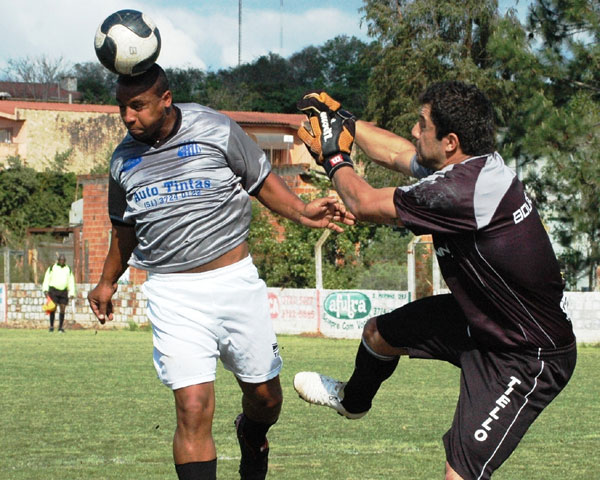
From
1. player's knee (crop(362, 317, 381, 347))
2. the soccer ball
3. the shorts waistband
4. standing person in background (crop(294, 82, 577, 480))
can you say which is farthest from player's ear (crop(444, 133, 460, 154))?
the soccer ball

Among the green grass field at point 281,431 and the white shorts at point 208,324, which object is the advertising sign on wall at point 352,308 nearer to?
the green grass field at point 281,431

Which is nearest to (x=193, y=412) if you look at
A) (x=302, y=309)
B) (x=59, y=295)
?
(x=302, y=309)

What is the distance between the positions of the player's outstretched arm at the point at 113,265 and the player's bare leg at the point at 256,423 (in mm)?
1005

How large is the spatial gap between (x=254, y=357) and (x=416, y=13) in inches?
1301

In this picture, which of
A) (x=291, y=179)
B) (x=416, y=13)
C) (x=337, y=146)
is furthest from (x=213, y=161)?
(x=416, y=13)

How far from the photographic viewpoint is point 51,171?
2098 inches

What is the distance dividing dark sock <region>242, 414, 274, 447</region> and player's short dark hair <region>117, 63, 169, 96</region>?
2.07 meters

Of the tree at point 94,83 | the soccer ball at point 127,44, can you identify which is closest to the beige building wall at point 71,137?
the tree at point 94,83

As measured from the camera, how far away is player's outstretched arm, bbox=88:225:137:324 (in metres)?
6.22

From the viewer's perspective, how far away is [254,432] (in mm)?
6406

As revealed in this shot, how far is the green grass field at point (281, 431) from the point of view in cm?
732

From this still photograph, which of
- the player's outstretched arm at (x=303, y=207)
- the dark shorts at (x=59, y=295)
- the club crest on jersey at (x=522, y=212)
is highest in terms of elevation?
the club crest on jersey at (x=522, y=212)

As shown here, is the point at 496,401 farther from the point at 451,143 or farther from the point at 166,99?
the point at 166,99

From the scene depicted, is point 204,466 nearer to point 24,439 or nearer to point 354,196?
point 354,196
